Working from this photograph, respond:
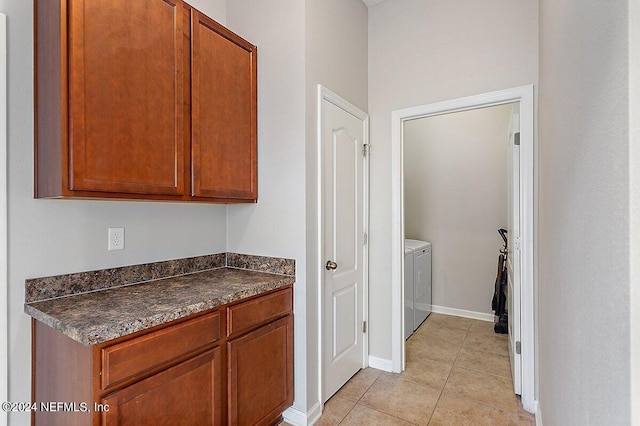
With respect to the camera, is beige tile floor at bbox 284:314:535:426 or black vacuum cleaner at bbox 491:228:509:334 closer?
beige tile floor at bbox 284:314:535:426

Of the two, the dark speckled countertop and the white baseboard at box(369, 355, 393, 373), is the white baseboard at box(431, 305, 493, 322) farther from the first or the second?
the dark speckled countertop

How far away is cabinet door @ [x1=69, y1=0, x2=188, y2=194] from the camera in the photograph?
53.5 inches

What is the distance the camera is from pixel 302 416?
200 centimetres

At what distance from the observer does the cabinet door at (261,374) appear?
1680 mm

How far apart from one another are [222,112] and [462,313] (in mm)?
3546

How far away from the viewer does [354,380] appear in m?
2.54

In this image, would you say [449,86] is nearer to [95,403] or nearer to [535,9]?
[535,9]

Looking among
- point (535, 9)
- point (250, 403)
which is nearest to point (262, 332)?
point (250, 403)

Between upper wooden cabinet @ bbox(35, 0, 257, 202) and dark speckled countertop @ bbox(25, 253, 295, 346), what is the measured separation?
1.54 ft

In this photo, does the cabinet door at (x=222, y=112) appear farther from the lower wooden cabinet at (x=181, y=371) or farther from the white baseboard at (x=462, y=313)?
the white baseboard at (x=462, y=313)

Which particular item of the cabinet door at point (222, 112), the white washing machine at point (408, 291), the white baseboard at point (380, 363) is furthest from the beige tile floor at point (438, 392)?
the cabinet door at point (222, 112)

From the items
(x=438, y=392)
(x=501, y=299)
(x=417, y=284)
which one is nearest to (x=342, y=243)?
(x=438, y=392)

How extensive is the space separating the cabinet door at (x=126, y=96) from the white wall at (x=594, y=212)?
1628 mm

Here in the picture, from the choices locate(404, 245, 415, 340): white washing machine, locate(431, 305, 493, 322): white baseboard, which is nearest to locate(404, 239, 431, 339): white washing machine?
locate(404, 245, 415, 340): white washing machine
